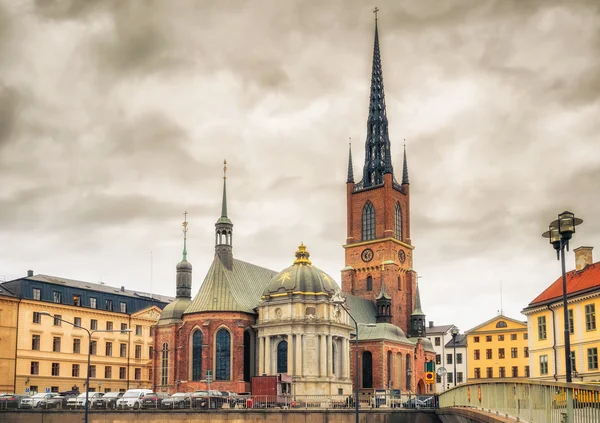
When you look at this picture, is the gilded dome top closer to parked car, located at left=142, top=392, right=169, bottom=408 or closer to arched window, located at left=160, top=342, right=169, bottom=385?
arched window, located at left=160, top=342, right=169, bottom=385

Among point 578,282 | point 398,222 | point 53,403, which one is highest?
point 398,222

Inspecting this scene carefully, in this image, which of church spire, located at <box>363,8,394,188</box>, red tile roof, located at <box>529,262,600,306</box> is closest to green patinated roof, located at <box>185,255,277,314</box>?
church spire, located at <box>363,8,394,188</box>

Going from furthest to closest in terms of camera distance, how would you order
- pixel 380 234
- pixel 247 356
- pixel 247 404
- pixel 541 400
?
1. pixel 380 234
2. pixel 247 356
3. pixel 247 404
4. pixel 541 400

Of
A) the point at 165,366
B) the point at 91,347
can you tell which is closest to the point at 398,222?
the point at 165,366

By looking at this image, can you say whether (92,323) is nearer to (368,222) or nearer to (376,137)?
(368,222)

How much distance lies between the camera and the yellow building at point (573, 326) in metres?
47.5

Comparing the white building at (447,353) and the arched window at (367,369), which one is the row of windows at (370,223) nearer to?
the arched window at (367,369)

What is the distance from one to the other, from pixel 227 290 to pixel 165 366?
37.9ft

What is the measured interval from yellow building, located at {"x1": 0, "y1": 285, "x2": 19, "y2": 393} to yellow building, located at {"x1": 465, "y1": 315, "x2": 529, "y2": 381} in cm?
6225

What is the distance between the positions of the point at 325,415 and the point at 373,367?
34.4 m

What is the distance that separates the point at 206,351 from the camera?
77.3 meters

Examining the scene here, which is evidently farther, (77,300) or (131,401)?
(77,300)

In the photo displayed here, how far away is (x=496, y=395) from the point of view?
20656 mm

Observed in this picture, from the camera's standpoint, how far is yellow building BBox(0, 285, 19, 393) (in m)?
78.2
